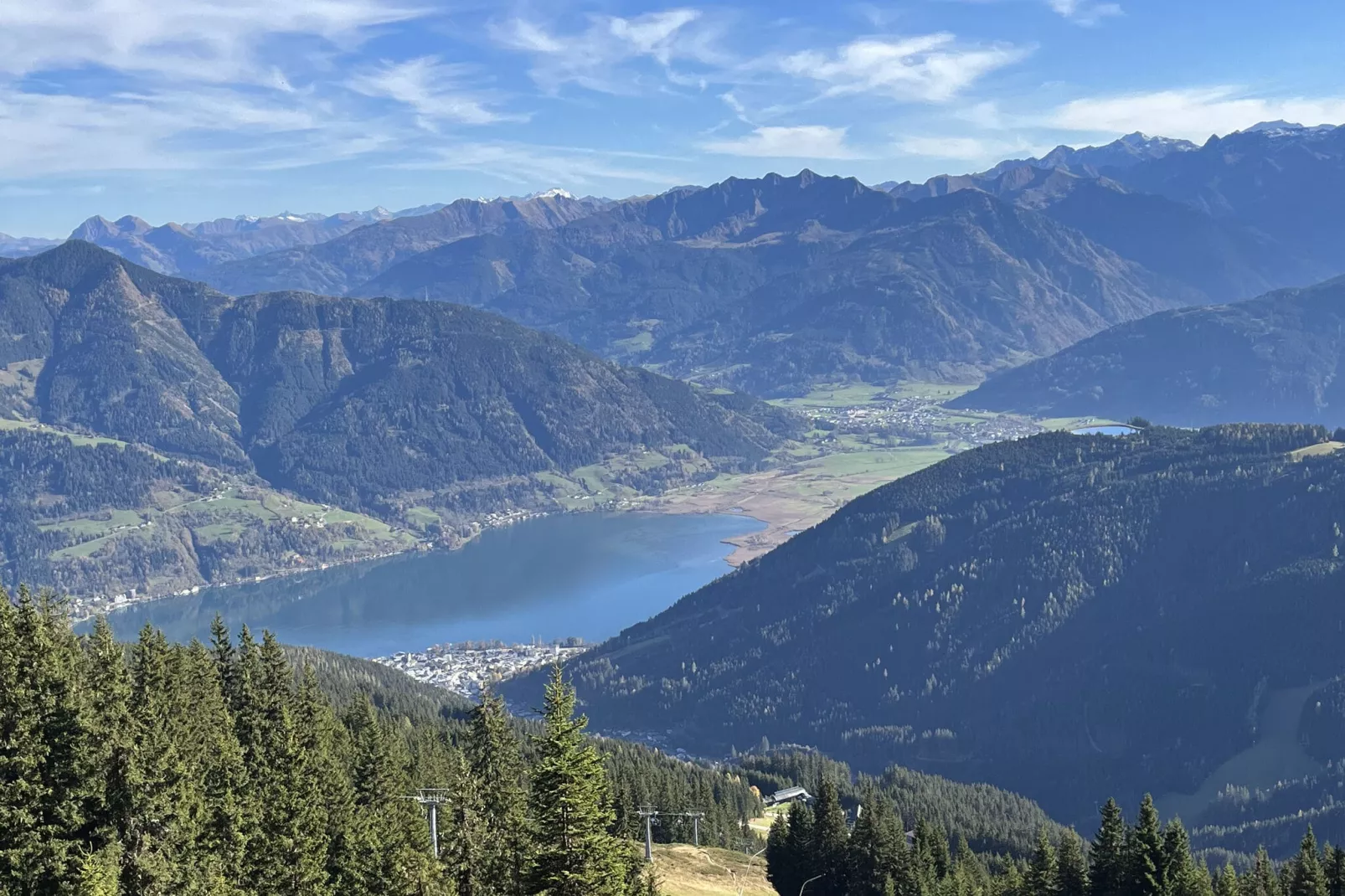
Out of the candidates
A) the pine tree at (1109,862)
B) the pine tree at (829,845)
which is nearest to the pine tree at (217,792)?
the pine tree at (829,845)

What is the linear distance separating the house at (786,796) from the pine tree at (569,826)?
104657mm

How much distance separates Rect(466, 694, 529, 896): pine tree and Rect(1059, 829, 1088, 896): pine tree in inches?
1228

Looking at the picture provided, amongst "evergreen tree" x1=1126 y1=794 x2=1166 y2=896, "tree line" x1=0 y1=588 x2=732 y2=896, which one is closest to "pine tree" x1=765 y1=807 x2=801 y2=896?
"evergreen tree" x1=1126 y1=794 x2=1166 y2=896

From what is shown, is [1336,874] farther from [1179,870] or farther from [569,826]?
[569,826]

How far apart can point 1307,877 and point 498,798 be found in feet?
144

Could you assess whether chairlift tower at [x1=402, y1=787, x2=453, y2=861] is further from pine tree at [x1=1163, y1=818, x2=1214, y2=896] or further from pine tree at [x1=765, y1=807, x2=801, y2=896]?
pine tree at [x1=1163, y1=818, x2=1214, y2=896]

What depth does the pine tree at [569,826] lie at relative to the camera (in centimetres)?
3094

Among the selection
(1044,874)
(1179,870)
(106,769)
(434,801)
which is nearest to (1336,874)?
(1179,870)

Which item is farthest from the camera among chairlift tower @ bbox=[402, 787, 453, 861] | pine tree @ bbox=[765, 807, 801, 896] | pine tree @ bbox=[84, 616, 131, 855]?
pine tree @ bbox=[765, 807, 801, 896]

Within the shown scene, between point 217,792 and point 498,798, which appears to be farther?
point 498,798

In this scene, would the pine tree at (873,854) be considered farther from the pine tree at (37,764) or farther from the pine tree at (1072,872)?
the pine tree at (37,764)

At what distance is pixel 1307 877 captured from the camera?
214 ft

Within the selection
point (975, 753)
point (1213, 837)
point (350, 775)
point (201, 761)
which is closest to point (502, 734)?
point (350, 775)

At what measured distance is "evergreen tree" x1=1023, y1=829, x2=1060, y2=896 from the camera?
6875cm
